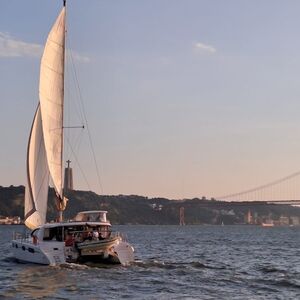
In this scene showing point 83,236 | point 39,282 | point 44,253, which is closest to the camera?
point 39,282

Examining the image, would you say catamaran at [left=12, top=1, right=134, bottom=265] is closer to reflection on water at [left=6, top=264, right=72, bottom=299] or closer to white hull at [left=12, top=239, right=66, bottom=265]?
white hull at [left=12, top=239, right=66, bottom=265]

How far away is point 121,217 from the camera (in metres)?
184

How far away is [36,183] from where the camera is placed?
35.3 m

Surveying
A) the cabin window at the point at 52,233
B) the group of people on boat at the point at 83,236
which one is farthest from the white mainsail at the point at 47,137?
the group of people on boat at the point at 83,236

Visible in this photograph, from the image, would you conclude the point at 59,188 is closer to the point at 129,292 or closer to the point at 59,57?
the point at 59,57

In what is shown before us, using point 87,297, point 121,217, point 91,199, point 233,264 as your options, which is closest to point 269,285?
point 87,297

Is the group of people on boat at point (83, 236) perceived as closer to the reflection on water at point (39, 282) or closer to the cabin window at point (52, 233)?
the cabin window at point (52, 233)

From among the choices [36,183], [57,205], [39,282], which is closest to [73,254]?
[39,282]

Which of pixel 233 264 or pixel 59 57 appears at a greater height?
pixel 59 57

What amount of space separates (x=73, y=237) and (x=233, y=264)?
1056cm

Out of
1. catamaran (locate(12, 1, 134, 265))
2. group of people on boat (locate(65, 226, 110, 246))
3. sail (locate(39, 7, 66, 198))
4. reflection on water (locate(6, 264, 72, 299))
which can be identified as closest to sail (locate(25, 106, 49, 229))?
catamaran (locate(12, 1, 134, 265))

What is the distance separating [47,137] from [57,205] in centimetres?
364

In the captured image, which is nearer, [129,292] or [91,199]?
[129,292]

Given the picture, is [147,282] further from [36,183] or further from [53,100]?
[53,100]
